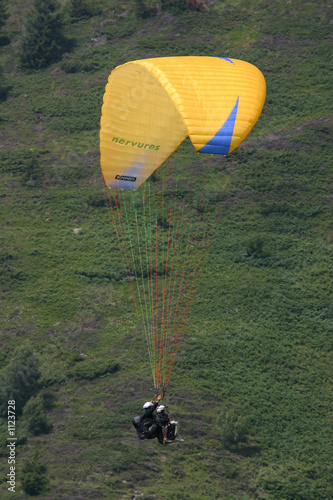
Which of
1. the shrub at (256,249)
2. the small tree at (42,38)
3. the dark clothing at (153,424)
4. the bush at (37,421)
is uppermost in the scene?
the dark clothing at (153,424)

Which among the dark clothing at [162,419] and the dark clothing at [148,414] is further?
the dark clothing at [148,414]

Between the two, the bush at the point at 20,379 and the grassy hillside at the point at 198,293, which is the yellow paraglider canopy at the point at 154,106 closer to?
the grassy hillside at the point at 198,293

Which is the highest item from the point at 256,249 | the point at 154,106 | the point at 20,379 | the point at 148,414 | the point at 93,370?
the point at 154,106

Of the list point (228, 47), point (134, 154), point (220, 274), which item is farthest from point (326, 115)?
point (134, 154)

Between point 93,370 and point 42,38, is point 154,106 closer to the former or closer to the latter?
point 93,370

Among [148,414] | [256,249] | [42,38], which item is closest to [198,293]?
[256,249]

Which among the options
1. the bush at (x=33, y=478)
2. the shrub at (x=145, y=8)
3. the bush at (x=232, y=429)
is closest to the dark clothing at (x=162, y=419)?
the bush at (x=33, y=478)

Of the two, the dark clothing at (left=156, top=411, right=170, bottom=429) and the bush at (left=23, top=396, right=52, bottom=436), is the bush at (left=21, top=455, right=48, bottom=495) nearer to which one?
the bush at (left=23, top=396, right=52, bottom=436)

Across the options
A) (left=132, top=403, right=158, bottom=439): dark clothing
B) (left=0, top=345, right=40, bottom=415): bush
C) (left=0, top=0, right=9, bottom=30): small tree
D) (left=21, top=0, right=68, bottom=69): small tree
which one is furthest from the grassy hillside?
(left=132, top=403, right=158, bottom=439): dark clothing
